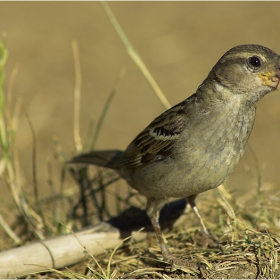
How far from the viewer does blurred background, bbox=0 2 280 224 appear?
10.2 m

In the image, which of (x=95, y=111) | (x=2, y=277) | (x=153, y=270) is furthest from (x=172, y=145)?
(x=95, y=111)

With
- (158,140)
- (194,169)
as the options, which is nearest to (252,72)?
(194,169)

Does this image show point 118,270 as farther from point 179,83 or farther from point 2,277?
point 179,83

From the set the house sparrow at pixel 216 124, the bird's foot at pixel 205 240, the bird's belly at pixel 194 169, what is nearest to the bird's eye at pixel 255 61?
the house sparrow at pixel 216 124

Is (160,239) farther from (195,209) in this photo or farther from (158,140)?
(158,140)

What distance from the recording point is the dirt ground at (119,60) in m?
10.2

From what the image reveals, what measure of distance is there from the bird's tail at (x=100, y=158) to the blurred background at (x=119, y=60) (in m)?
2.82

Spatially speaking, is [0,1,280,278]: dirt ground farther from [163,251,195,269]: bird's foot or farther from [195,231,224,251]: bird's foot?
[163,251,195,269]: bird's foot

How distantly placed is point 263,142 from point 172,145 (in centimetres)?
506

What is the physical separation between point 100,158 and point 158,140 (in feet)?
3.96

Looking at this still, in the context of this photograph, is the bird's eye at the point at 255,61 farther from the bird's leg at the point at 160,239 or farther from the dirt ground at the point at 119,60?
the dirt ground at the point at 119,60

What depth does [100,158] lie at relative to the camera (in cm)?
622

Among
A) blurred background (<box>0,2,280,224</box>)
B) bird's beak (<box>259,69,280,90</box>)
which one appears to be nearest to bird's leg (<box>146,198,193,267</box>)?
bird's beak (<box>259,69,280,90</box>)

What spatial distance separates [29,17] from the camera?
13.9m
